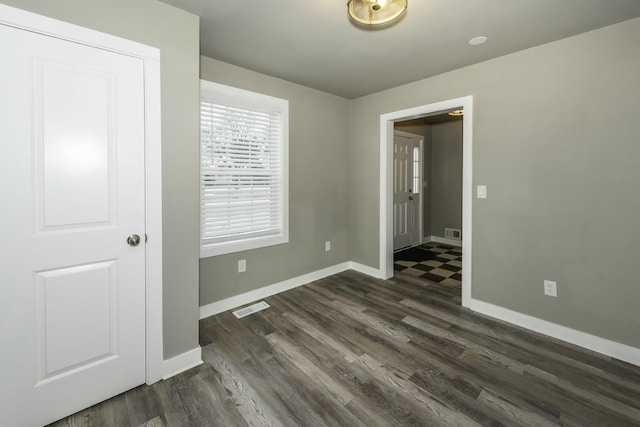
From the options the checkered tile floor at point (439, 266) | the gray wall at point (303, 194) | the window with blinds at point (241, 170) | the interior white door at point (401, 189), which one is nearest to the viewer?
the window with blinds at point (241, 170)

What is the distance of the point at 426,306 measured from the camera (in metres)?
3.00

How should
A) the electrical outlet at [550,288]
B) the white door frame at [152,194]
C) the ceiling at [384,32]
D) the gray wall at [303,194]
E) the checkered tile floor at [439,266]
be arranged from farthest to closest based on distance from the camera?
the checkered tile floor at [439,266], the gray wall at [303,194], the electrical outlet at [550,288], the ceiling at [384,32], the white door frame at [152,194]

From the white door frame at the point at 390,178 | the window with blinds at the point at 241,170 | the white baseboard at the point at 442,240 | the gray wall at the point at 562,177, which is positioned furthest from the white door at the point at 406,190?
the window with blinds at the point at 241,170

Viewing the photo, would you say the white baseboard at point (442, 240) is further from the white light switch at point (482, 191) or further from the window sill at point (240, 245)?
the window sill at point (240, 245)

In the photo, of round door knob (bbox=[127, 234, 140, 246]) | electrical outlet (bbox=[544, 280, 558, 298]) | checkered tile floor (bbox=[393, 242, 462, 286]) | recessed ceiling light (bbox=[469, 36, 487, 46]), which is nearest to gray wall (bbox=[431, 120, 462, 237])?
checkered tile floor (bbox=[393, 242, 462, 286])

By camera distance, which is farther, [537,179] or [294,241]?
[294,241]

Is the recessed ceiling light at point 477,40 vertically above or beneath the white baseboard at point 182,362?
above

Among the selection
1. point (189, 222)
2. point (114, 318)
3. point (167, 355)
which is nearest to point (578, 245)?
point (189, 222)

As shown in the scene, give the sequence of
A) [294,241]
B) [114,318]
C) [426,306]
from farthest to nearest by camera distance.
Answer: [294,241]
[426,306]
[114,318]

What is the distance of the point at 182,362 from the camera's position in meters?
2.00

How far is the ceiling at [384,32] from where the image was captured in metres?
1.88

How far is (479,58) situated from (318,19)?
5.28 ft

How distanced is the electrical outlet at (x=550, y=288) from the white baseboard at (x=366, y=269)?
1.74m

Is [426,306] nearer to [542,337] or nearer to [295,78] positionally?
[542,337]
